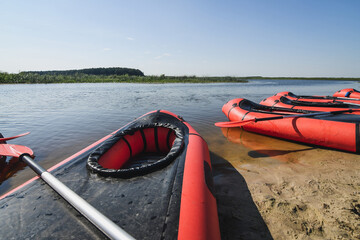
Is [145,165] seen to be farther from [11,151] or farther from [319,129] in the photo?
[319,129]

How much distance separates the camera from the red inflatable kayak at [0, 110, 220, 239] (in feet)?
4.36

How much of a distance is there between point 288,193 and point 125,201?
2.21 m

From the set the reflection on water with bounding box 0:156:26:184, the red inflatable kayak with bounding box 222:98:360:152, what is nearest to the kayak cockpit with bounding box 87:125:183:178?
the reflection on water with bounding box 0:156:26:184

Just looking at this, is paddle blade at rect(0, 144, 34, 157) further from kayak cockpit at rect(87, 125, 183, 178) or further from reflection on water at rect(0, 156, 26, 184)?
kayak cockpit at rect(87, 125, 183, 178)

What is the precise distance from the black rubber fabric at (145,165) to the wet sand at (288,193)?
922 millimetres

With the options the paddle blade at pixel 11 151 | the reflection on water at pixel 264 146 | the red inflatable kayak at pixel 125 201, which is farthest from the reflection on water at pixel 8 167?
the reflection on water at pixel 264 146

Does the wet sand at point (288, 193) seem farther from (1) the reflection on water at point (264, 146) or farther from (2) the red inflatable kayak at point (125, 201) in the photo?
(2) the red inflatable kayak at point (125, 201)

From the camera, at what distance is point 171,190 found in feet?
5.73

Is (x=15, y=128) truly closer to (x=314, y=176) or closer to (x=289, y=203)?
(x=289, y=203)

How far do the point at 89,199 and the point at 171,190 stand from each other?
2.59 feet

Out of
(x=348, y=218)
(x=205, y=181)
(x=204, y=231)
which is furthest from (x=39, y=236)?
(x=348, y=218)

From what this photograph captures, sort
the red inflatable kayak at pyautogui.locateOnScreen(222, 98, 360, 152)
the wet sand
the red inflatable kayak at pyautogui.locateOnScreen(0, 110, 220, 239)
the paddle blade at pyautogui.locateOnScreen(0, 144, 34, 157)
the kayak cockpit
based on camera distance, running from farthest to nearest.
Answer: the red inflatable kayak at pyautogui.locateOnScreen(222, 98, 360, 152) < the paddle blade at pyautogui.locateOnScreen(0, 144, 34, 157) < the kayak cockpit < the wet sand < the red inflatable kayak at pyautogui.locateOnScreen(0, 110, 220, 239)

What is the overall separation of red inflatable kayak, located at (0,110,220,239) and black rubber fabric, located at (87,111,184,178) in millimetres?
11

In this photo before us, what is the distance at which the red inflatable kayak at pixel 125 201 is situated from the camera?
133cm
